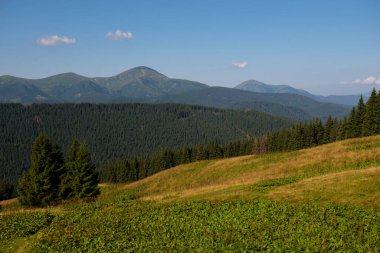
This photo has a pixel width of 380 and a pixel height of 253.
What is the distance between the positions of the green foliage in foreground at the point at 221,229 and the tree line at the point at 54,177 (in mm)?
23042

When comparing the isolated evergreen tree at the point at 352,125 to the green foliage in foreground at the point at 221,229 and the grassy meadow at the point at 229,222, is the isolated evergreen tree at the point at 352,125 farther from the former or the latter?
the green foliage in foreground at the point at 221,229

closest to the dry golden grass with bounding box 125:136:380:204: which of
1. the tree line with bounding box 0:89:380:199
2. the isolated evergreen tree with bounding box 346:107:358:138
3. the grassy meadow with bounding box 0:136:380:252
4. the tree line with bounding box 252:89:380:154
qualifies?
the grassy meadow with bounding box 0:136:380:252

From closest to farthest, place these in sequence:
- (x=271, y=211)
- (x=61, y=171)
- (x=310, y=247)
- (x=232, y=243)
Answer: (x=310, y=247), (x=232, y=243), (x=271, y=211), (x=61, y=171)

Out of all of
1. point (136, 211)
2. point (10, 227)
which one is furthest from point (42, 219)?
point (136, 211)

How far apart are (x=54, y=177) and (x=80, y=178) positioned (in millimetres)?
3886

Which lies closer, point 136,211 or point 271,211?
point 271,211

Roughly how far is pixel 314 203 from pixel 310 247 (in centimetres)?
701

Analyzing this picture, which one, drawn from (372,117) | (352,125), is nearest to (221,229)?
(372,117)

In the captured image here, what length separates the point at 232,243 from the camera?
54.7ft

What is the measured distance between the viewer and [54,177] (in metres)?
48.3

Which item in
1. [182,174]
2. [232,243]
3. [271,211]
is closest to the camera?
[232,243]

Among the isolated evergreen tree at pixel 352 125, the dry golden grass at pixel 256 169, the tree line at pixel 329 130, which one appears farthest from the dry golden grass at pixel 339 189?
the isolated evergreen tree at pixel 352 125

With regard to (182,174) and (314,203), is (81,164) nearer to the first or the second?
(182,174)

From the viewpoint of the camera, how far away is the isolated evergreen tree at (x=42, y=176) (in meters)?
47.0
